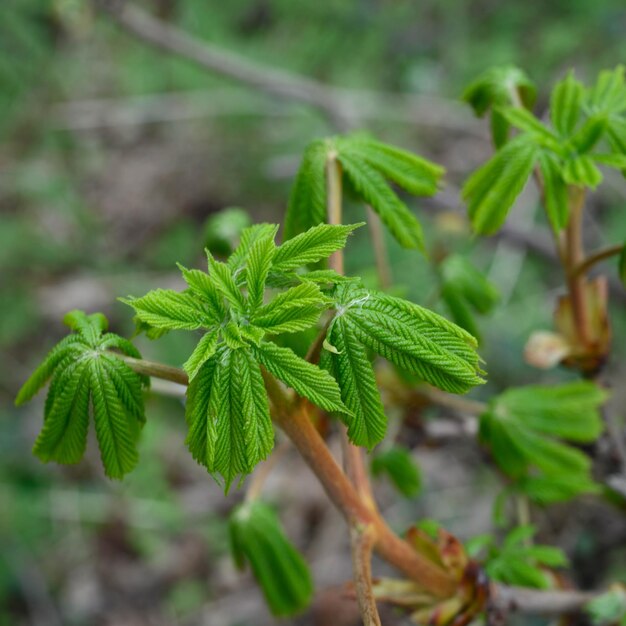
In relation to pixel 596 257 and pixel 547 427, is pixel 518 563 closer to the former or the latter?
pixel 547 427

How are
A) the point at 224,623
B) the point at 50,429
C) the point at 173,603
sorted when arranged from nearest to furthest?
the point at 50,429 → the point at 224,623 → the point at 173,603

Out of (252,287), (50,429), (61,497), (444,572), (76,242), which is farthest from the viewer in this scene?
(76,242)

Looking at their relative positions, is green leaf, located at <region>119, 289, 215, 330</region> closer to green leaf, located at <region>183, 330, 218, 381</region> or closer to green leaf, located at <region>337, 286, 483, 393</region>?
green leaf, located at <region>183, 330, 218, 381</region>

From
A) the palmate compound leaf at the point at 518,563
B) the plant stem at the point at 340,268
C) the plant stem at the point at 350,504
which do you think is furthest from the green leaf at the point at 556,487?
the plant stem at the point at 340,268

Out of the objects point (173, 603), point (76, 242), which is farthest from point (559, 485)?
point (76, 242)

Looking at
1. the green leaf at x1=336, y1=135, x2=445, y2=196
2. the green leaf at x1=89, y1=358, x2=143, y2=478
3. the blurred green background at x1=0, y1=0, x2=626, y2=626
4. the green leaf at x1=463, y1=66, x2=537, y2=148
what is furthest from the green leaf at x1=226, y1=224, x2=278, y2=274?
the blurred green background at x1=0, y1=0, x2=626, y2=626

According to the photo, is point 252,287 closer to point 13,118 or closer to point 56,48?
point 13,118

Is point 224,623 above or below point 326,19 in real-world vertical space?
below

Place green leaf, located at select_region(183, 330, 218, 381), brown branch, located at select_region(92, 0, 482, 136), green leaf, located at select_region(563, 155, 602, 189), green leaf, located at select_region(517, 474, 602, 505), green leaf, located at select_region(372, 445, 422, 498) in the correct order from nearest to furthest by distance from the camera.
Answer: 1. green leaf, located at select_region(183, 330, 218, 381)
2. green leaf, located at select_region(563, 155, 602, 189)
3. green leaf, located at select_region(517, 474, 602, 505)
4. green leaf, located at select_region(372, 445, 422, 498)
5. brown branch, located at select_region(92, 0, 482, 136)
